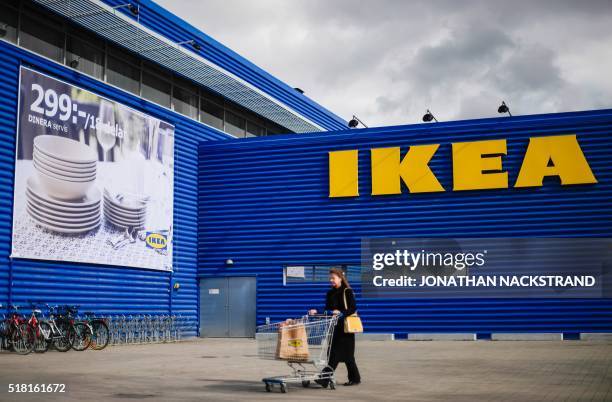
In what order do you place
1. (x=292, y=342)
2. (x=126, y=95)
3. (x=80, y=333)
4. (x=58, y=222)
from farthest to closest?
(x=126, y=95)
(x=58, y=222)
(x=80, y=333)
(x=292, y=342)

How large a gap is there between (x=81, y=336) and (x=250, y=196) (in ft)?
31.9

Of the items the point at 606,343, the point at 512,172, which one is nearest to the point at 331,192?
the point at 512,172

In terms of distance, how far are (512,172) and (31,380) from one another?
17.3m

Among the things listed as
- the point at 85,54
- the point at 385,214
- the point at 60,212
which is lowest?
the point at 60,212

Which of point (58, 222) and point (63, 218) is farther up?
point (63, 218)

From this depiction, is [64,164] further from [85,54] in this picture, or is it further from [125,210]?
[85,54]

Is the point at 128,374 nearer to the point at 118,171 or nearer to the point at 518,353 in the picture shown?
the point at 518,353

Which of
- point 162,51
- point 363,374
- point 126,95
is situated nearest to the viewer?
point 363,374

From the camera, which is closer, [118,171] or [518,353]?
[518,353]

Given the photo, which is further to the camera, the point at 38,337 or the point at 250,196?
the point at 250,196

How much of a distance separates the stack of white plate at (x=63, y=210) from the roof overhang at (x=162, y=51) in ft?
15.5

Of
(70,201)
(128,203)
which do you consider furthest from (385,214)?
(70,201)

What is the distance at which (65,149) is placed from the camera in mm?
20344

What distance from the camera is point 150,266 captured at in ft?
79.2
